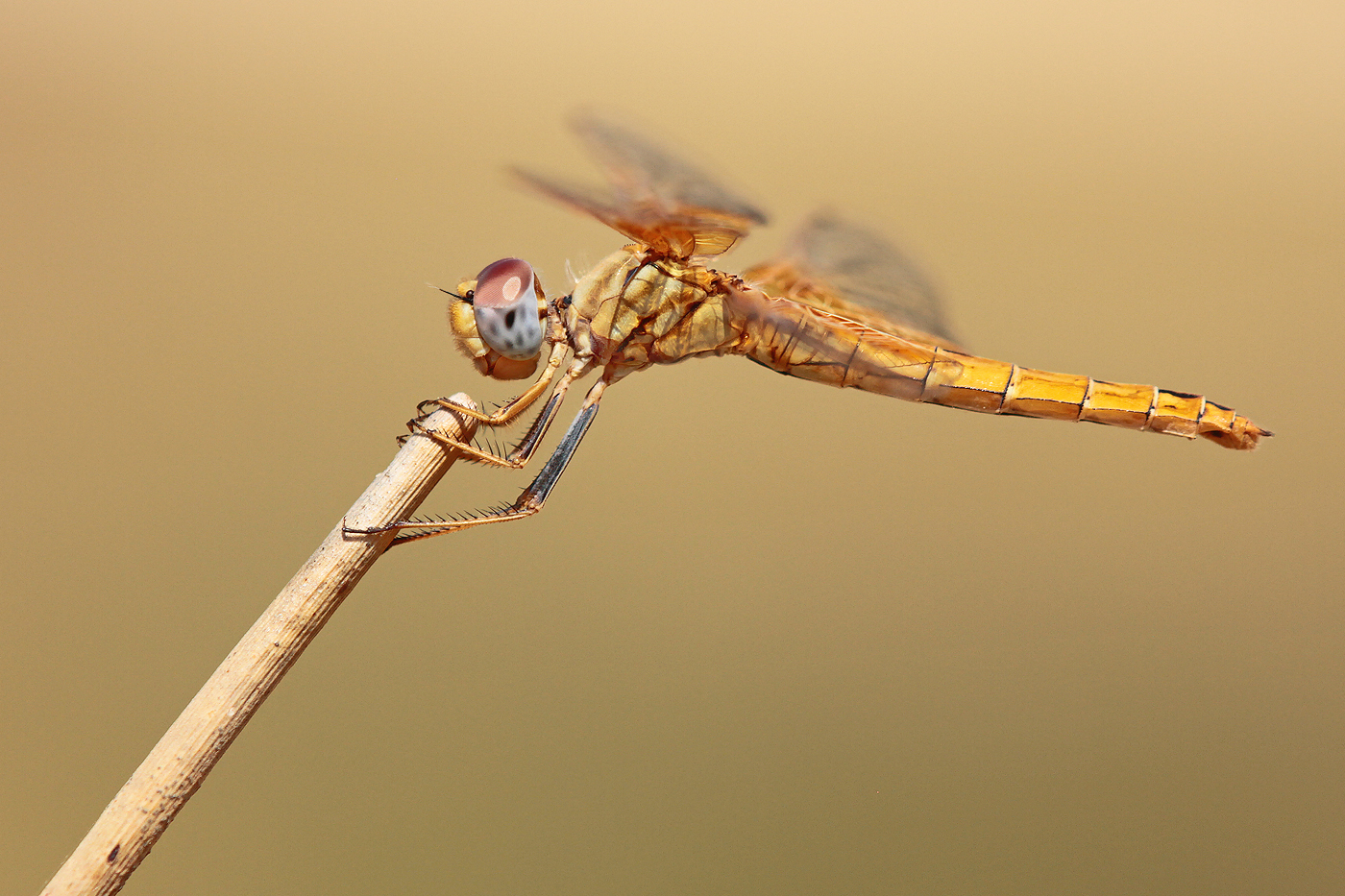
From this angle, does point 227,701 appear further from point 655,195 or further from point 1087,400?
→ point 1087,400

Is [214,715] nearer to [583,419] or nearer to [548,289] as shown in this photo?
[583,419]

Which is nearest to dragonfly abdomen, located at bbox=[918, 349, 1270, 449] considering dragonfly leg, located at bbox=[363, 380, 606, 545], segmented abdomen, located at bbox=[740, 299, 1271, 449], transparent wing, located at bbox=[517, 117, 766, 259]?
segmented abdomen, located at bbox=[740, 299, 1271, 449]

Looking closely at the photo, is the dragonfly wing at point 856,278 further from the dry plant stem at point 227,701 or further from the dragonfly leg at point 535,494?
the dry plant stem at point 227,701

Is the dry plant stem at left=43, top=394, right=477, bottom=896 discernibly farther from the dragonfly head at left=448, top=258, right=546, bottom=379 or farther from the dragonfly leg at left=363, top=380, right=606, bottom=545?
the dragonfly head at left=448, top=258, right=546, bottom=379

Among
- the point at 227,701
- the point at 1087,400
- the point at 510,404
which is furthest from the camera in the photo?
the point at 1087,400

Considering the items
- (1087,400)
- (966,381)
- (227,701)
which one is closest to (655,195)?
(966,381)

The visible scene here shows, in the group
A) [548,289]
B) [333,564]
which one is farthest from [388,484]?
[548,289]
